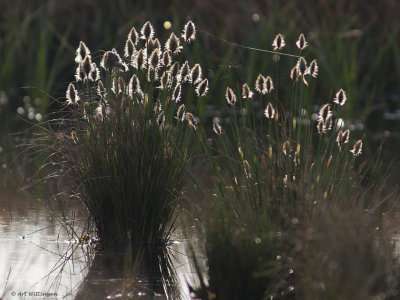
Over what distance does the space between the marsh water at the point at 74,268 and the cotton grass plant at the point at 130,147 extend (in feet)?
0.64

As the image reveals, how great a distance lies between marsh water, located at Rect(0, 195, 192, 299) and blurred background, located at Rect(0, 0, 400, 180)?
5.64 metres

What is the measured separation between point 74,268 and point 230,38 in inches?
312

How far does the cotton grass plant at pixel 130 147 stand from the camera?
456 cm

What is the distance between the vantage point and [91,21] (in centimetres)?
1247

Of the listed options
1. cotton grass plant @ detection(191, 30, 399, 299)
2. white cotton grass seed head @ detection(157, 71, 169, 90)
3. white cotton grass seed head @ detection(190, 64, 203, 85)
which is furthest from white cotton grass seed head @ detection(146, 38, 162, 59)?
cotton grass plant @ detection(191, 30, 399, 299)

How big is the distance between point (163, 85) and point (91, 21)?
8.07 meters

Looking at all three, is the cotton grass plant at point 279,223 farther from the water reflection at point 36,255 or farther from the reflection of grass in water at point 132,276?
the water reflection at point 36,255

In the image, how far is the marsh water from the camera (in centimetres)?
391

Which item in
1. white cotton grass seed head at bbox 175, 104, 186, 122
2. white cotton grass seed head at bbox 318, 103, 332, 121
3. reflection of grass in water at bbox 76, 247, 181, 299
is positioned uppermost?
white cotton grass seed head at bbox 175, 104, 186, 122

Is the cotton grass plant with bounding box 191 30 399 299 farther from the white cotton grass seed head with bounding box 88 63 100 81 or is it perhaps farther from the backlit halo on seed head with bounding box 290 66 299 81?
the white cotton grass seed head with bounding box 88 63 100 81

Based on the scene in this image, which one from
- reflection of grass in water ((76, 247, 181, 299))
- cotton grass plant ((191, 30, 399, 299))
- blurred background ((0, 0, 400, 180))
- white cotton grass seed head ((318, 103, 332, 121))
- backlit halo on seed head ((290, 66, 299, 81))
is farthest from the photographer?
blurred background ((0, 0, 400, 180))

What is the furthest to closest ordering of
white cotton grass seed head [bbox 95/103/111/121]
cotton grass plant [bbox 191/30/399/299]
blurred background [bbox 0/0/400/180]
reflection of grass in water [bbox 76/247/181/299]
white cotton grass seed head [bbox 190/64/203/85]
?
blurred background [bbox 0/0/400/180] < white cotton grass seed head [bbox 95/103/111/121] < white cotton grass seed head [bbox 190/64/203/85] < reflection of grass in water [bbox 76/247/181/299] < cotton grass plant [bbox 191/30/399/299]

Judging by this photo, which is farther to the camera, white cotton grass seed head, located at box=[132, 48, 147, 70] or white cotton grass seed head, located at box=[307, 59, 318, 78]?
white cotton grass seed head, located at box=[132, 48, 147, 70]

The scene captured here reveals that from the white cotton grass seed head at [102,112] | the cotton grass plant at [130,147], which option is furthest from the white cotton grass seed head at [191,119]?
the white cotton grass seed head at [102,112]
